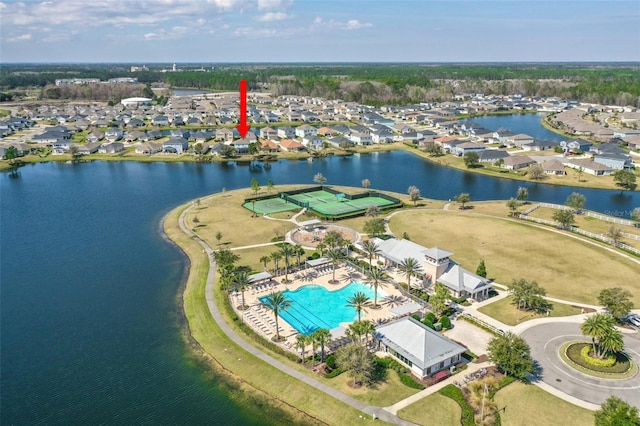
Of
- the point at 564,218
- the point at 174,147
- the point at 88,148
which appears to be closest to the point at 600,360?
the point at 564,218

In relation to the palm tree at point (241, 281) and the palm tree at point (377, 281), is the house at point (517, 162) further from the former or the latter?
the palm tree at point (241, 281)

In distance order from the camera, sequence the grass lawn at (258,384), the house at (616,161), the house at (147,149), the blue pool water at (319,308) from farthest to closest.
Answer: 1. the house at (147,149)
2. the house at (616,161)
3. the blue pool water at (319,308)
4. the grass lawn at (258,384)

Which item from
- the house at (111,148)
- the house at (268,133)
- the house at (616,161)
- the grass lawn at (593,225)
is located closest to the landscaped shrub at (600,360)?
the grass lawn at (593,225)

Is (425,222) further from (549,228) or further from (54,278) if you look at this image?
(54,278)

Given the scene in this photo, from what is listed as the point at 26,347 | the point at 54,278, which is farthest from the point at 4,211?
the point at 26,347

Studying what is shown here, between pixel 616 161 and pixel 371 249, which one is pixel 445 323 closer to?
pixel 371 249
